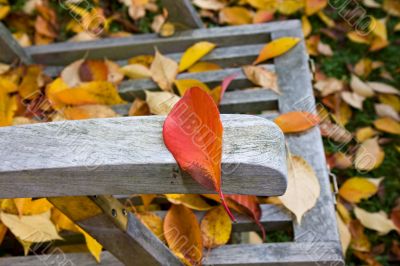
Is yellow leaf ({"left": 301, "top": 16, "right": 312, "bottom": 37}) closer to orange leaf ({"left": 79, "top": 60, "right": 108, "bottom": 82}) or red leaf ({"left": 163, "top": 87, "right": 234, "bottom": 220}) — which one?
orange leaf ({"left": 79, "top": 60, "right": 108, "bottom": 82})

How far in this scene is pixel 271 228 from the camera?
45.1 inches

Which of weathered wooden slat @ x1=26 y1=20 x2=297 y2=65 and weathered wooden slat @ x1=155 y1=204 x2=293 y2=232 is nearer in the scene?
weathered wooden slat @ x1=155 y1=204 x2=293 y2=232

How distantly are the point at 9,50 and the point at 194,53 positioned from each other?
0.58 metres

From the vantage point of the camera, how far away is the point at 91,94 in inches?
54.2

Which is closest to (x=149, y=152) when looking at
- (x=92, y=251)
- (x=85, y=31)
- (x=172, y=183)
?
(x=172, y=183)

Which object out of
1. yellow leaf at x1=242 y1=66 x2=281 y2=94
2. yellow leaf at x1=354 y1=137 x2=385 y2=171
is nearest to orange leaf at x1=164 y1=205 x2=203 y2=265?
yellow leaf at x1=242 y1=66 x2=281 y2=94

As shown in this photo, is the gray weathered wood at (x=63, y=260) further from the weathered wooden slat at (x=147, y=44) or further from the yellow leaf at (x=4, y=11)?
the yellow leaf at (x=4, y=11)

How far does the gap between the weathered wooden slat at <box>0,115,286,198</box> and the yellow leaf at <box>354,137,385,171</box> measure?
43.3 inches

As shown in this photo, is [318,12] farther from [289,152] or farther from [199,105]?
[199,105]

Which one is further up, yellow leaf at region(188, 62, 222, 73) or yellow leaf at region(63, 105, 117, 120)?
yellow leaf at region(63, 105, 117, 120)

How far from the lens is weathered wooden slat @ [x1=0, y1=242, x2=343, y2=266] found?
1018 mm

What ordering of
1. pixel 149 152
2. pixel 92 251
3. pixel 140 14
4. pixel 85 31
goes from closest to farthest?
pixel 149 152
pixel 92 251
pixel 85 31
pixel 140 14

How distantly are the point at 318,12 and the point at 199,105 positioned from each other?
145 cm

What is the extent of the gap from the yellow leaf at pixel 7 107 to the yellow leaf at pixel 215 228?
617 mm
